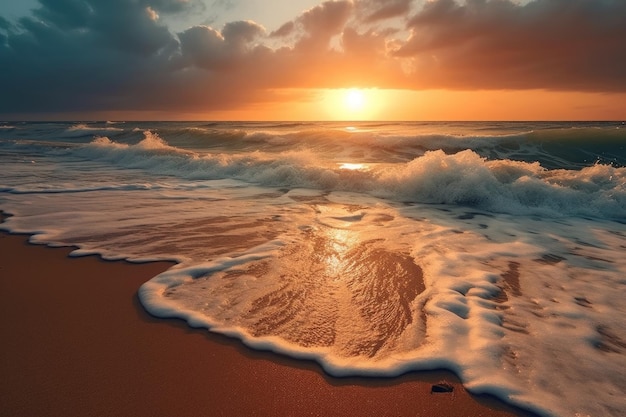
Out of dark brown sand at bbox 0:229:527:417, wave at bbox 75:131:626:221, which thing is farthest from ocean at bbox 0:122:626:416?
dark brown sand at bbox 0:229:527:417

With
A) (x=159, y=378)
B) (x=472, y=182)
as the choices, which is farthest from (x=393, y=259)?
(x=472, y=182)

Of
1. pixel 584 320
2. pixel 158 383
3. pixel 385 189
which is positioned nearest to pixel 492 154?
pixel 385 189

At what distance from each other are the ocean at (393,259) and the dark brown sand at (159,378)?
0.46 ft

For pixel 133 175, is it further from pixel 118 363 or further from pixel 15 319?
pixel 118 363

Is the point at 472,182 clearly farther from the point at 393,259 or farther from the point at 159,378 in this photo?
the point at 159,378

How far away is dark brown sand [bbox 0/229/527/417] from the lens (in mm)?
1999

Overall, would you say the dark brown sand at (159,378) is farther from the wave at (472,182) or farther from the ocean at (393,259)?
the wave at (472,182)

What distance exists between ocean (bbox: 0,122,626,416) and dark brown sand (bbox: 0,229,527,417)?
5.5 inches

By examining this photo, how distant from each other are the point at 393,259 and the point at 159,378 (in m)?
2.82

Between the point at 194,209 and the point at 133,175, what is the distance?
19.0 ft

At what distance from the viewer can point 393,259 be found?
4.32m

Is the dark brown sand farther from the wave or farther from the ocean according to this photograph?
the wave

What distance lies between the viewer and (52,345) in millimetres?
2492

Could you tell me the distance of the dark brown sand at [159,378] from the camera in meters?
2.00
